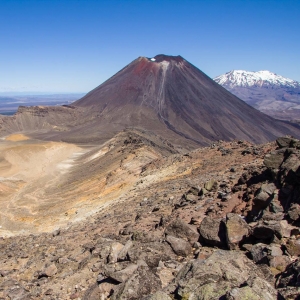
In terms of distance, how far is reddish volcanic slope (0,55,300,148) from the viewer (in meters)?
65.1

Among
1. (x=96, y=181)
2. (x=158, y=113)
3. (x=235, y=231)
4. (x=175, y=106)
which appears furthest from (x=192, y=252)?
(x=175, y=106)

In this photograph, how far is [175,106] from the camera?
78.0m

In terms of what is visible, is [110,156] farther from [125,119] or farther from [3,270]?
[125,119]

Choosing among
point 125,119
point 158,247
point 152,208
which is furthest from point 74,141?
point 158,247

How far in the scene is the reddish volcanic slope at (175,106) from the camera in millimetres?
69000

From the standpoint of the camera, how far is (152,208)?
12.8m

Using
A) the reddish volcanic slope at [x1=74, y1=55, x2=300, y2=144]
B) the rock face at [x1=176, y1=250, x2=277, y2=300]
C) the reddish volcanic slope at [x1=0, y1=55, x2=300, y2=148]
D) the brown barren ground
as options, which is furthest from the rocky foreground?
the reddish volcanic slope at [x1=74, y1=55, x2=300, y2=144]

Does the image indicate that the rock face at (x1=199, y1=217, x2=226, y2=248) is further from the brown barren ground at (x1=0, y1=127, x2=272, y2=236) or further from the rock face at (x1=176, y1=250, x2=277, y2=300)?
the brown barren ground at (x1=0, y1=127, x2=272, y2=236)

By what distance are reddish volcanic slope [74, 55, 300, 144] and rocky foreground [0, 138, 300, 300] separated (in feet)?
162

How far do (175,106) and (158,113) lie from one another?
20.1 feet

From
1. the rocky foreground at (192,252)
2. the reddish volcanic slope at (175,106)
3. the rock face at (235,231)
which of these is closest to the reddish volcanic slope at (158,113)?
the reddish volcanic slope at (175,106)

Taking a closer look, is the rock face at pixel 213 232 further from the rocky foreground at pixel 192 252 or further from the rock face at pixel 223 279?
the rock face at pixel 223 279

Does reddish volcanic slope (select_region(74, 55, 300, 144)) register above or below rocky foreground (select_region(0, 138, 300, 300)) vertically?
above

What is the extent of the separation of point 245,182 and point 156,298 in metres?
7.03
